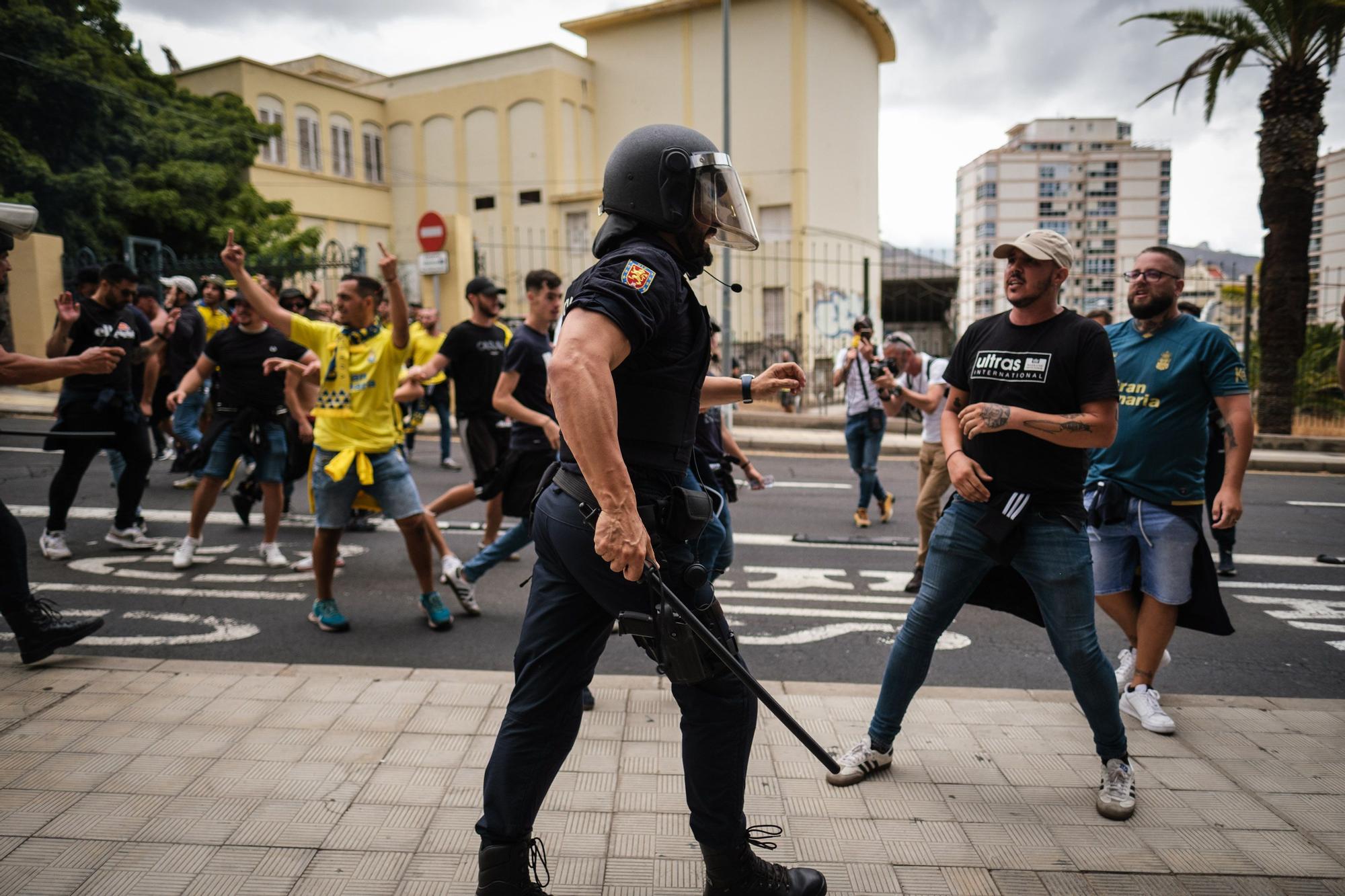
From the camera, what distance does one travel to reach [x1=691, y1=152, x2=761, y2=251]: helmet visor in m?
2.32

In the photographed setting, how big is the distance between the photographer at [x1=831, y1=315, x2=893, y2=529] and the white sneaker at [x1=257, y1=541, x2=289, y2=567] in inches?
183

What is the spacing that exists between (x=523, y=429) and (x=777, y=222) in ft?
75.6

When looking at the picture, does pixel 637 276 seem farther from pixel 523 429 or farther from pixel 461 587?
pixel 461 587

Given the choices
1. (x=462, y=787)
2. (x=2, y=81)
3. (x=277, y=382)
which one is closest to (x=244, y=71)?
(x=2, y=81)

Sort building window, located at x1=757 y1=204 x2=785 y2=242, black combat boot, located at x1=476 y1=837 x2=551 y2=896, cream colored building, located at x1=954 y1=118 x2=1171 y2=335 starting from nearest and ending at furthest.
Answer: black combat boot, located at x1=476 y1=837 x2=551 y2=896, building window, located at x1=757 y1=204 x2=785 y2=242, cream colored building, located at x1=954 y1=118 x2=1171 y2=335

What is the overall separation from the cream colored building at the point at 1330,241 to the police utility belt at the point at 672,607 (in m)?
16.8

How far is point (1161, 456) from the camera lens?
3814mm

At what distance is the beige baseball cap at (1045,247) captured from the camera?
3119mm

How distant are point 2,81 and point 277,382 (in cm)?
313

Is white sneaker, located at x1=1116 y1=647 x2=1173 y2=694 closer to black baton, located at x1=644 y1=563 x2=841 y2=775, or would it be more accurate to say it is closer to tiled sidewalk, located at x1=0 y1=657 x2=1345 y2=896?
tiled sidewalk, located at x1=0 y1=657 x2=1345 y2=896

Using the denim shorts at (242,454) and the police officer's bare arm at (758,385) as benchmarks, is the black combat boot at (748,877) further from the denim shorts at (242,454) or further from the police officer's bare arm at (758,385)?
the denim shorts at (242,454)

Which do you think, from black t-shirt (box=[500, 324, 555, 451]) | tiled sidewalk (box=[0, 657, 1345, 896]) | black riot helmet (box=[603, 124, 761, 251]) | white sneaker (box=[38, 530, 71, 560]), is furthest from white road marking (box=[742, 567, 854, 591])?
white sneaker (box=[38, 530, 71, 560])

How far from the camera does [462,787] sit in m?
3.09

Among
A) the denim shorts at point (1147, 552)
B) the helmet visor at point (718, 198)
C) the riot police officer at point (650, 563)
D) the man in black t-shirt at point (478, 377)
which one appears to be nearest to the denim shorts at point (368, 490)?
the man in black t-shirt at point (478, 377)
